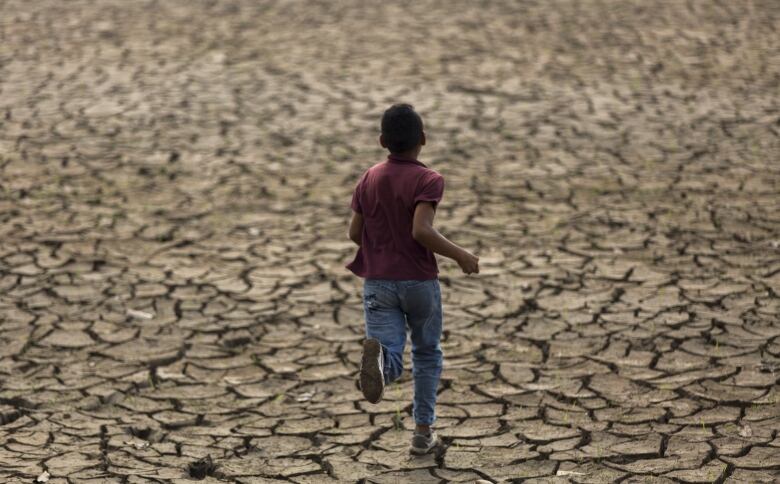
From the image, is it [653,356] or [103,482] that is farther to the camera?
[653,356]

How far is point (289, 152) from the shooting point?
33.0ft

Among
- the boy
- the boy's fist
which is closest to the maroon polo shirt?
the boy

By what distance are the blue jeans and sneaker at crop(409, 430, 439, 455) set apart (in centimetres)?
22

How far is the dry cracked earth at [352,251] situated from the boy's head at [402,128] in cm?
138

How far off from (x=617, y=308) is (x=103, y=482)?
10.7 feet

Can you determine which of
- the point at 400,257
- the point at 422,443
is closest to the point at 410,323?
the point at 400,257

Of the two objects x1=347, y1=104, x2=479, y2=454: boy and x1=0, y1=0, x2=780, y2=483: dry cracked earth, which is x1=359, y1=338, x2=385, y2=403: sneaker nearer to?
x1=347, y1=104, x2=479, y2=454: boy

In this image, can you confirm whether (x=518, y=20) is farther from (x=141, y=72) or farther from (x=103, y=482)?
(x=103, y=482)

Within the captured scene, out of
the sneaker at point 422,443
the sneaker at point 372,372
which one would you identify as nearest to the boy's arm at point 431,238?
the sneaker at point 372,372

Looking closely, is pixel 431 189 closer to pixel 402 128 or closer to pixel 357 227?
pixel 402 128

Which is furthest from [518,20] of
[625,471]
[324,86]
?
[625,471]

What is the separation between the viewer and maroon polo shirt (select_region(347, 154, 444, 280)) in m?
4.45

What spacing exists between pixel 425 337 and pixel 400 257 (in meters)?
0.36

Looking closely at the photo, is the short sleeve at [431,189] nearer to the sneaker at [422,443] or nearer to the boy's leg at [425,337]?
the boy's leg at [425,337]
